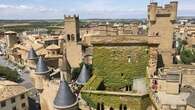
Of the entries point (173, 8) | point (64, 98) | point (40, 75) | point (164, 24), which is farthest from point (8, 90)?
point (173, 8)

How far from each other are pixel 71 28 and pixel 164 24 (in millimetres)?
28567

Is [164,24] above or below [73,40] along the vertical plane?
above

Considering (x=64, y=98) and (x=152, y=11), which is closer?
(x=64, y=98)

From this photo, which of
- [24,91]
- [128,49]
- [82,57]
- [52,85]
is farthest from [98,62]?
[82,57]

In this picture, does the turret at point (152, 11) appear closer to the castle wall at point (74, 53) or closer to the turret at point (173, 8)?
the turret at point (173, 8)

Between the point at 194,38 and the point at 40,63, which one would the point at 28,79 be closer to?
the point at 40,63

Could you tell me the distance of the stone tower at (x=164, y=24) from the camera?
42.9 metres

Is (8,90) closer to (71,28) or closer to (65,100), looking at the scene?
(65,100)

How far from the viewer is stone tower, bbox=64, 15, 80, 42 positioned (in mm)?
65062

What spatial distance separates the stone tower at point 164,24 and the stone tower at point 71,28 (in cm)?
2591

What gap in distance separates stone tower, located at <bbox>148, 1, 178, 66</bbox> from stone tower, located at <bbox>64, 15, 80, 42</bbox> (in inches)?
1020

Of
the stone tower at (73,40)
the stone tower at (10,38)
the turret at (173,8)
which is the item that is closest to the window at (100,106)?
the turret at (173,8)

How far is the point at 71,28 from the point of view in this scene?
65.2 meters

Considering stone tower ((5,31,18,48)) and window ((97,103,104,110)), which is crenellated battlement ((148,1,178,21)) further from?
stone tower ((5,31,18,48))
